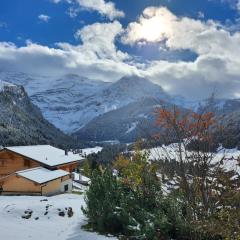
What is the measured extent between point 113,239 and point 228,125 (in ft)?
42.5

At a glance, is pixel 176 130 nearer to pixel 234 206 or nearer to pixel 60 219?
pixel 234 206

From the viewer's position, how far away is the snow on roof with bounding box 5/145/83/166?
6473cm

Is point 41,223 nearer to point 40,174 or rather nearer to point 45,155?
point 40,174

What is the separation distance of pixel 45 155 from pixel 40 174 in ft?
36.7

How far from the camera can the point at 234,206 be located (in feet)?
49.1

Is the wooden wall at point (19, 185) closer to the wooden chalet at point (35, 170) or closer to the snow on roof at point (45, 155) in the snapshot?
the wooden chalet at point (35, 170)

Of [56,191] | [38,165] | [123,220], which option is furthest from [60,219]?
[38,165]

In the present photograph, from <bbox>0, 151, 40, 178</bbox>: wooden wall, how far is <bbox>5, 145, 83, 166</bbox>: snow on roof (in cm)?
79

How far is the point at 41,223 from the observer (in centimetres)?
3053

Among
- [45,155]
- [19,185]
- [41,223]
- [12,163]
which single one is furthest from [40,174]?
[41,223]

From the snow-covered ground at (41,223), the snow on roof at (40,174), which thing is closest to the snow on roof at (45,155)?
the snow on roof at (40,174)

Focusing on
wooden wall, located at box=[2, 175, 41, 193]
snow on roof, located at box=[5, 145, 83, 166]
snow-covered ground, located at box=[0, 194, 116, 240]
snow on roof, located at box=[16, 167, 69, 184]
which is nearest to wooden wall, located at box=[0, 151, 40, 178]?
snow on roof, located at box=[5, 145, 83, 166]

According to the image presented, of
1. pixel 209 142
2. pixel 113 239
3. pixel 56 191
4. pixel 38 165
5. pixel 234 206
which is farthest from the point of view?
pixel 38 165

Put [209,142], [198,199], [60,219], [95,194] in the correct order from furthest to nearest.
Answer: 1. [60,219]
2. [95,194]
3. [198,199]
4. [209,142]
